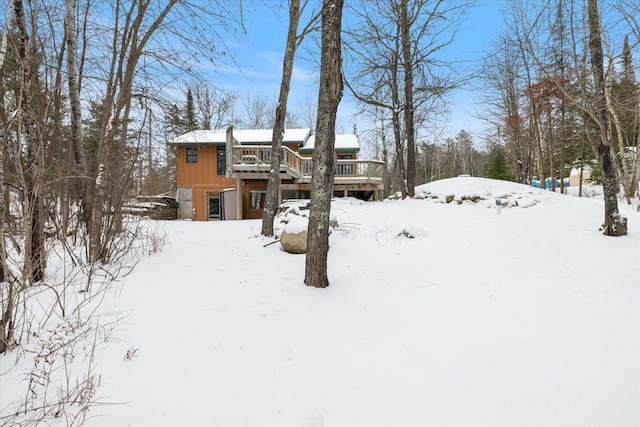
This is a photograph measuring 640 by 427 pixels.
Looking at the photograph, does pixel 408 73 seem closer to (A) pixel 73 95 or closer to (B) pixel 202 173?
(A) pixel 73 95

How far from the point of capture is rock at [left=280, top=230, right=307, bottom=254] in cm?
498

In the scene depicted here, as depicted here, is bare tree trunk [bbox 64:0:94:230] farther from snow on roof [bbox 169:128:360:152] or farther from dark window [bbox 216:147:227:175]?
dark window [bbox 216:147:227:175]

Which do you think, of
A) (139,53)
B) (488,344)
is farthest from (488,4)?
(488,344)

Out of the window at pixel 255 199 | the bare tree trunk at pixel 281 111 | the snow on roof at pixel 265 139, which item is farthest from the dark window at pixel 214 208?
the bare tree trunk at pixel 281 111

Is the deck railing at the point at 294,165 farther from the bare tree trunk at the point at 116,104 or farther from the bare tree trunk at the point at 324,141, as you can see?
the bare tree trunk at the point at 324,141

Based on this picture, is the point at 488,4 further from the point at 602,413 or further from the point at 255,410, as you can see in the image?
the point at 255,410

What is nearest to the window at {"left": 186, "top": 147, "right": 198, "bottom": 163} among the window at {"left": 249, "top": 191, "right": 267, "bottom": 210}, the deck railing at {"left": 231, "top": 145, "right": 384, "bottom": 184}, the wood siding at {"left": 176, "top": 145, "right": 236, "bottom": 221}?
the wood siding at {"left": 176, "top": 145, "right": 236, "bottom": 221}

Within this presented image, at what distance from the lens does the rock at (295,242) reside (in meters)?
4.98

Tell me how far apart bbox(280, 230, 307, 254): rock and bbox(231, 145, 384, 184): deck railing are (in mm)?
5762

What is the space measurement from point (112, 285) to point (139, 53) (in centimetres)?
354

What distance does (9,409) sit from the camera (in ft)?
5.24

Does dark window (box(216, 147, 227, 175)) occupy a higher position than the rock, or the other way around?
dark window (box(216, 147, 227, 175))

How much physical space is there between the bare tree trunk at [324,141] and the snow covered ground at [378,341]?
37cm

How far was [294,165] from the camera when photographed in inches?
482
